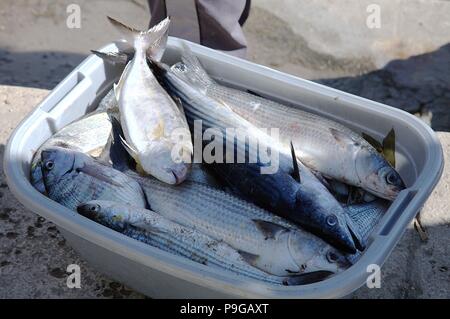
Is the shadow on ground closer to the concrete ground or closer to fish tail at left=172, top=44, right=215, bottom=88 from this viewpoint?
the concrete ground

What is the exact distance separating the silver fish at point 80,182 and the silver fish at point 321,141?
43 centimetres

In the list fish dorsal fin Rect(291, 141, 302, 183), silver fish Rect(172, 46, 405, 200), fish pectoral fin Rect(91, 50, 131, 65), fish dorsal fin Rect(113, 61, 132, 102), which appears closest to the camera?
fish dorsal fin Rect(291, 141, 302, 183)

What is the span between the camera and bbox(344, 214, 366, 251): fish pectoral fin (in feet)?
6.23

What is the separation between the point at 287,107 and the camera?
2.23 meters

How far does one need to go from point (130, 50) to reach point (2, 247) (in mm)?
784

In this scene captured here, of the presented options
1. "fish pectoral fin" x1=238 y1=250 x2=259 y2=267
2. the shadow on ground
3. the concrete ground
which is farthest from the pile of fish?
the shadow on ground

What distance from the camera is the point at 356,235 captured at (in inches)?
75.3

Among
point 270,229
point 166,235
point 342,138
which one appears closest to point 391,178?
point 342,138

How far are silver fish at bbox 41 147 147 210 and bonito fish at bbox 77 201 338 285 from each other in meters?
0.09

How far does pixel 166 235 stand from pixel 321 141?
1.90 feet

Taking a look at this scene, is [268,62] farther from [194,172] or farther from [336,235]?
[336,235]

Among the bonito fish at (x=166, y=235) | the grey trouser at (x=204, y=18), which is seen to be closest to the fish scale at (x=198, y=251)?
the bonito fish at (x=166, y=235)

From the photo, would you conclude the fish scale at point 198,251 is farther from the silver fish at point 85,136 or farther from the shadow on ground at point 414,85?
the shadow on ground at point 414,85
